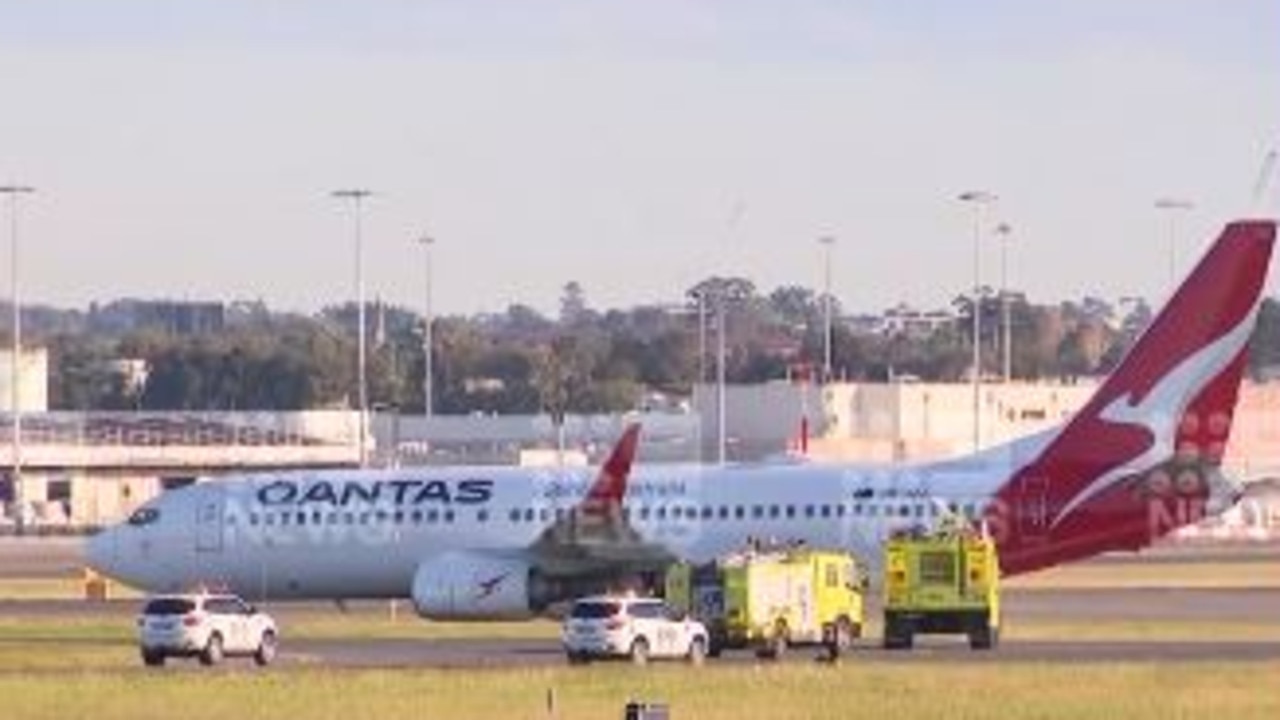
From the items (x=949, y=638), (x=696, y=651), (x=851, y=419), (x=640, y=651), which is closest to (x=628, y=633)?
(x=640, y=651)

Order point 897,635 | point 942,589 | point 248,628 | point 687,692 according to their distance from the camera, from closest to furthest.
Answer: point 687,692 < point 248,628 < point 942,589 < point 897,635

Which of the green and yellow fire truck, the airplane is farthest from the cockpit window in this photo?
the green and yellow fire truck

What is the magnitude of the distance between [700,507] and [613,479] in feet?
8.01

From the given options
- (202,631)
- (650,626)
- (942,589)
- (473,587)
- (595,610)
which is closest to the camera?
(595,610)

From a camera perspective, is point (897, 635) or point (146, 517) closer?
point (897, 635)

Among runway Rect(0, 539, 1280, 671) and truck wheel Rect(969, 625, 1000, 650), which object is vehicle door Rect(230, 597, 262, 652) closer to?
runway Rect(0, 539, 1280, 671)

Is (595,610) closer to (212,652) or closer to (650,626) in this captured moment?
(650,626)

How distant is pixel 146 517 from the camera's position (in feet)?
295

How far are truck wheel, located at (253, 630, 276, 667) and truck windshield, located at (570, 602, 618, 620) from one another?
5795 mm

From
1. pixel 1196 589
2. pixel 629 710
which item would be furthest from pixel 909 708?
pixel 1196 589

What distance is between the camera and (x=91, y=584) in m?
106

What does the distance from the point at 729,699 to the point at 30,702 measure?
9.70 m

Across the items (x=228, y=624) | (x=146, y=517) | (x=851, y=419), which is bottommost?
(x=228, y=624)

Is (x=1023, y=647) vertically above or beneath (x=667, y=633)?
beneath
